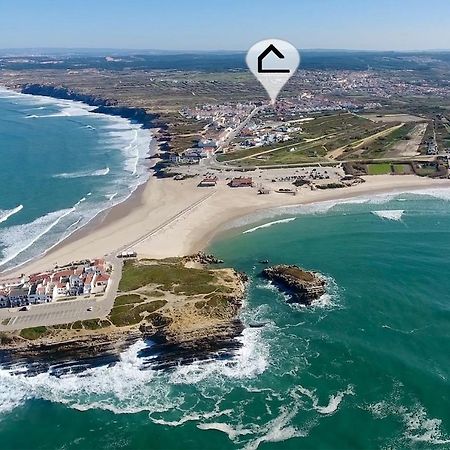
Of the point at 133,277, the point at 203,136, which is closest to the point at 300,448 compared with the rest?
the point at 133,277

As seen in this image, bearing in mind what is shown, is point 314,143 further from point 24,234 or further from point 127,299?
point 127,299

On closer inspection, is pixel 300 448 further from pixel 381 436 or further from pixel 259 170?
pixel 259 170

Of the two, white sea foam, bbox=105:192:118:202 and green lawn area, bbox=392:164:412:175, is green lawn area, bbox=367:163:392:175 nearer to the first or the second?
green lawn area, bbox=392:164:412:175

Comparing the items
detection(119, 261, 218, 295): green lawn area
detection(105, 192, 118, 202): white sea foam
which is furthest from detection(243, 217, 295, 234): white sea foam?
detection(105, 192, 118, 202): white sea foam

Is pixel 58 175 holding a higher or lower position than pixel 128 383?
higher

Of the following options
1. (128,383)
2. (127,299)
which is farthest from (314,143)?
(128,383)

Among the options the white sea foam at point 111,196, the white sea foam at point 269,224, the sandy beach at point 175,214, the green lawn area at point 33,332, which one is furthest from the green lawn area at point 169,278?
the white sea foam at point 111,196
